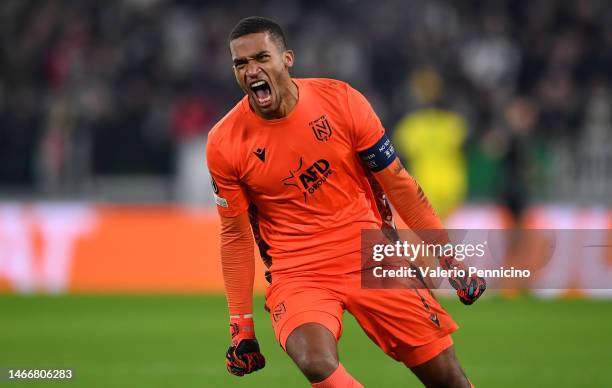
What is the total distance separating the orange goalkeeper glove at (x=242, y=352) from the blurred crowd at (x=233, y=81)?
11695 mm

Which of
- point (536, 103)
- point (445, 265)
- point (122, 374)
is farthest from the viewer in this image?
point (536, 103)

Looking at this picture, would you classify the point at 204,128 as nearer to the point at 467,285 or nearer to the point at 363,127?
the point at 363,127

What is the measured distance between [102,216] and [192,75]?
17.0 feet

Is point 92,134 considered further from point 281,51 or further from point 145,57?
point 281,51

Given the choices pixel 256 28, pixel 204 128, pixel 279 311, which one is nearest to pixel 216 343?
pixel 279 311

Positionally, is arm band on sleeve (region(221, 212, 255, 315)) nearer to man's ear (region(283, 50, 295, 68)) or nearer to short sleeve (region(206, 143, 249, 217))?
short sleeve (region(206, 143, 249, 217))

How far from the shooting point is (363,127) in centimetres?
577

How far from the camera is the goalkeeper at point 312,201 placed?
18.7 ft

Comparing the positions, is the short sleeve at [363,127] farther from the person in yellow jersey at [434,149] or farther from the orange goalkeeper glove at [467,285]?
the person in yellow jersey at [434,149]

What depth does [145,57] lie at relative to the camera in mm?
19172

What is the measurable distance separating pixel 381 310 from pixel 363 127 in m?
0.89

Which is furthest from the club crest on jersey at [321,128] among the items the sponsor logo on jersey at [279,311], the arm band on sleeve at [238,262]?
the sponsor logo on jersey at [279,311]

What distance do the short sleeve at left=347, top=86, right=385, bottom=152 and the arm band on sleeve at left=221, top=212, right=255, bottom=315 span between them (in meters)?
0.68

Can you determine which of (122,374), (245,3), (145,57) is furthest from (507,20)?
(122,374)
